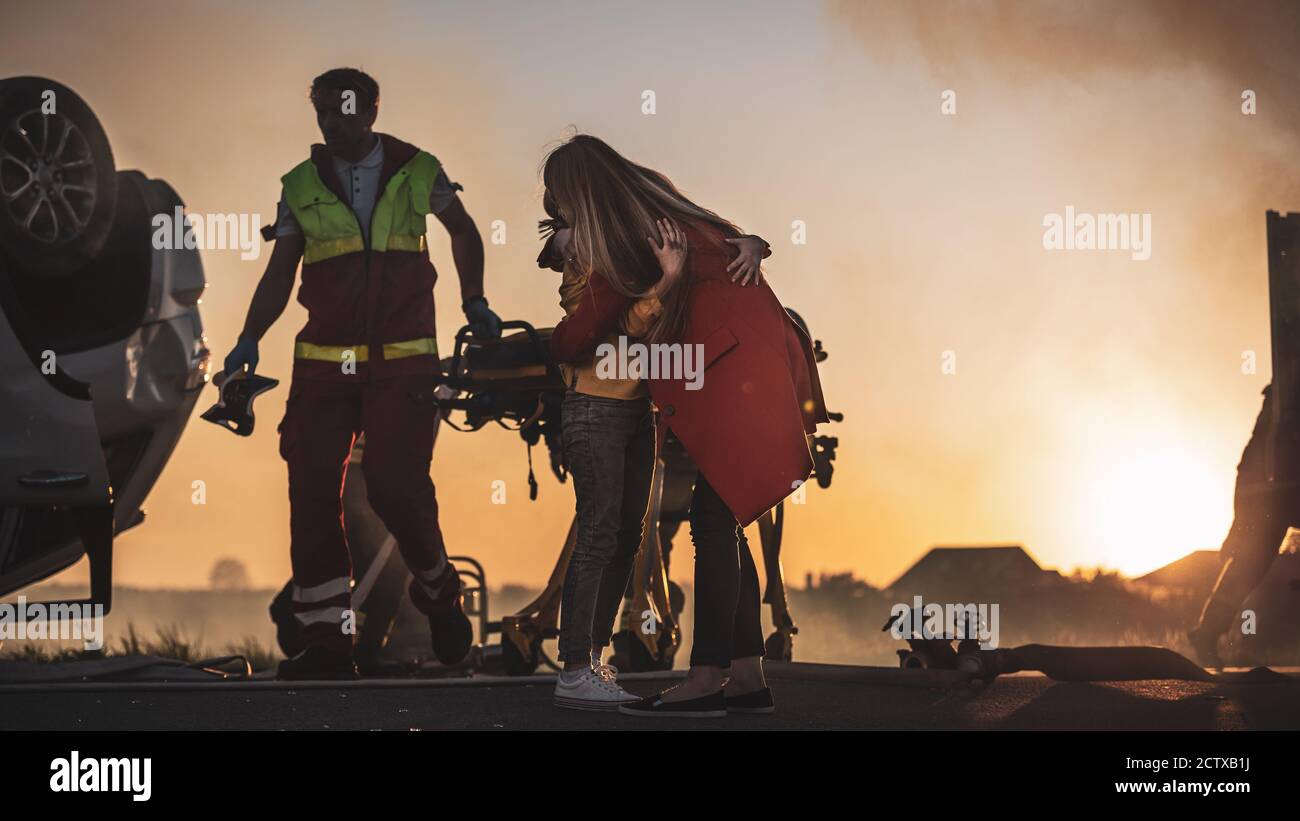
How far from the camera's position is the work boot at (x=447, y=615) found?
260 inches

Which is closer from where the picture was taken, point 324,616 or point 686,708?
point 686,708

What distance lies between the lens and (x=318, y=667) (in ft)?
20.1

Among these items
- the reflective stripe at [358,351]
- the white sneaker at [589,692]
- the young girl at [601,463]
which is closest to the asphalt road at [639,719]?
the white sneaker at [589,692]

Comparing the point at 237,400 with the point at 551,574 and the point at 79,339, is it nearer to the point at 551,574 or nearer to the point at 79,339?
the point at 79,339

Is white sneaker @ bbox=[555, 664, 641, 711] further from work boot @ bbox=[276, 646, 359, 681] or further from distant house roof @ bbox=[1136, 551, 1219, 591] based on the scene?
distant house roof @ bbox=[1136, 551, 1219, 591]

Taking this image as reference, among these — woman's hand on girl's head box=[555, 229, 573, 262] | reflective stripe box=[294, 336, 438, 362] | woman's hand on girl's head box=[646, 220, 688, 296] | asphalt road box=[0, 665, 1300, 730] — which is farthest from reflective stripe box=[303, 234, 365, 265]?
woman's hand on girl's head box=[646, 220, 688, 296]

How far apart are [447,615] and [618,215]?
2542mm

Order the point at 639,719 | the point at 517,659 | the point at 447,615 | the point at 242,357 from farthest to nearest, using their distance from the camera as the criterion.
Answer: the point at 517,659, the point at 447,615, the point at 242,357, the point at 639,719

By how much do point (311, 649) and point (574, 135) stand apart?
243 centimetres

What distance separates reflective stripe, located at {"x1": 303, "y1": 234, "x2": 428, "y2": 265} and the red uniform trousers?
0.49 meters

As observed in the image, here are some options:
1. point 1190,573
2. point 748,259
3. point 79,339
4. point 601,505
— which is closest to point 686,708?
point 601,505

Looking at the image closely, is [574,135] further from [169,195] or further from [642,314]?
[169,195]

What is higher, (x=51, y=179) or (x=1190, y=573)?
(x=51, y=179)

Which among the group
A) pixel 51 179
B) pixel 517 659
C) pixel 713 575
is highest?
pixel 51 179
